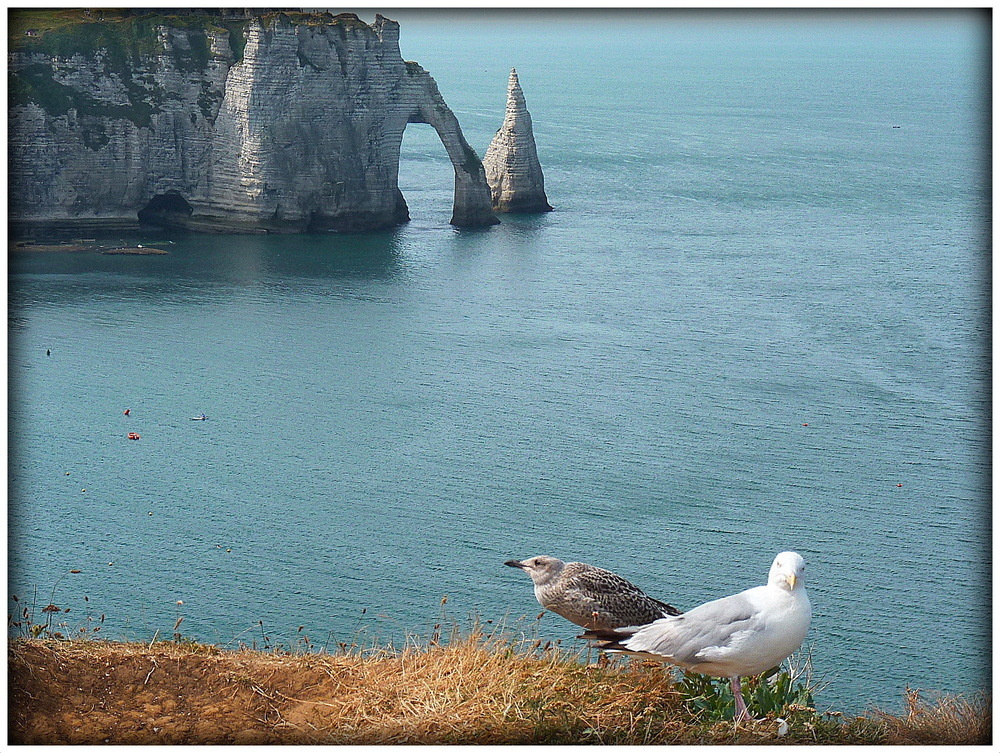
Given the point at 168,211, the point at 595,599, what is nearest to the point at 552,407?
the point at 595,599

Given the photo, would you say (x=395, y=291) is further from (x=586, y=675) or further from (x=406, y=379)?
(x=586, y=675)

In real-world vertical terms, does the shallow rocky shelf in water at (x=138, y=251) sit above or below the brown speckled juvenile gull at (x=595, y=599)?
below

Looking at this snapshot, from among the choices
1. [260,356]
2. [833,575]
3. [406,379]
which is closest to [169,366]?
[260,356]

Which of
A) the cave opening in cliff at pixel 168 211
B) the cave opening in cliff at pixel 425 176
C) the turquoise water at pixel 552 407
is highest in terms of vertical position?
the cave opening in cliff at pixel 425 176

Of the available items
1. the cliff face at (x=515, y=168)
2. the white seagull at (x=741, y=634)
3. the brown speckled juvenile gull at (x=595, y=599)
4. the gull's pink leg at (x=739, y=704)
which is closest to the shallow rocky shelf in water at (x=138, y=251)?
the cliff face at (x=515, y=168)

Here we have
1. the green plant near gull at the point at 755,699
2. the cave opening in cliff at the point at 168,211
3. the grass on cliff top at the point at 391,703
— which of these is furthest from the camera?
the cave opening in cliff at the point at 168,211

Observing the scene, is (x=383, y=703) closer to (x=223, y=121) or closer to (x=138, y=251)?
(x=138, y=251)

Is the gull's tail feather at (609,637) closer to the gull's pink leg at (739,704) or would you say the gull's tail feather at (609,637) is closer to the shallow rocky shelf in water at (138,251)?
the gull's pink leg at (739,704)

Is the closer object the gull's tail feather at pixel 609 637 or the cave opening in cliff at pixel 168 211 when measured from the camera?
the gull's tail feather at pixel 609 637
